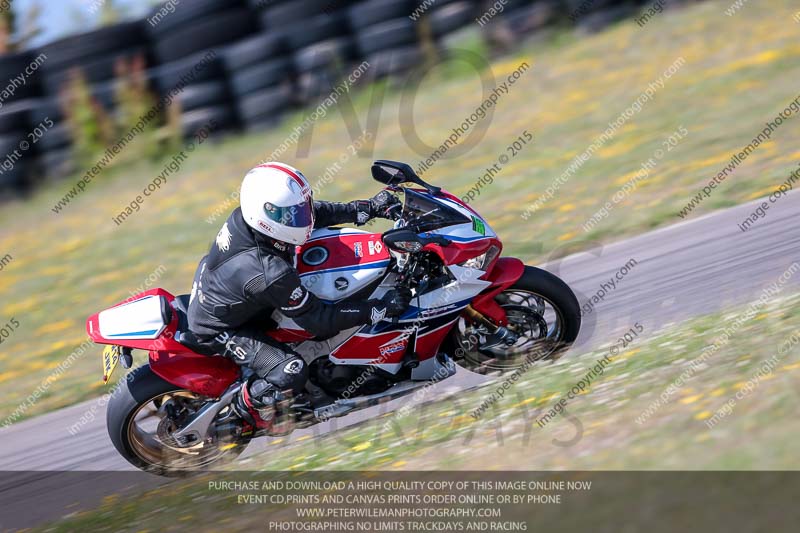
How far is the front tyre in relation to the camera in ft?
18.3

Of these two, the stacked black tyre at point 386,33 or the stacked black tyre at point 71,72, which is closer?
the stacked black tyre at point 71,72

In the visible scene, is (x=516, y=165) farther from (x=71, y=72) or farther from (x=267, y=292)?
(x=71, y=72)

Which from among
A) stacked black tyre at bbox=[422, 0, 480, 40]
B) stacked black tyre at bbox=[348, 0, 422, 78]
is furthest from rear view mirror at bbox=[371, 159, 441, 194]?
stacked black tyre at bbox=[422, 0, 480, 40]

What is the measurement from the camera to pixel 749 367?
4855mm

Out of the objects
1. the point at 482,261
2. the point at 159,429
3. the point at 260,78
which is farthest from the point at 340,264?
the point at 260,78

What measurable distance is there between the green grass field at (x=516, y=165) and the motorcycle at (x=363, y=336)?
2175 mm

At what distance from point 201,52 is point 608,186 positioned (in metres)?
7.21

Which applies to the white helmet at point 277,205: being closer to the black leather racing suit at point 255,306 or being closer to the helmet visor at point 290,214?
the helmet visor at point 290,214

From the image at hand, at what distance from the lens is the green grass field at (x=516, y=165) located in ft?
29.1

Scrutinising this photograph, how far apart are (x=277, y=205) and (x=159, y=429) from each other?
1.90 meters

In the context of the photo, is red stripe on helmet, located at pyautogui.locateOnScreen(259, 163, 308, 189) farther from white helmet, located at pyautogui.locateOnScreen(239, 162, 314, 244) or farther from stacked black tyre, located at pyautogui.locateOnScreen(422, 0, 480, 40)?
stacked black tyre, located at pyautogui.locateOnScreen(422, 0, 480, 40)

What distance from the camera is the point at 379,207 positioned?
227 inches

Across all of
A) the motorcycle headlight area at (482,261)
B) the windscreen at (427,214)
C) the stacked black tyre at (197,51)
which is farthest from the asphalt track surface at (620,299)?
the stacked black tyre at (197,51)

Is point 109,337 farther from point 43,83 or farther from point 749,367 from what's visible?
point 43,83
